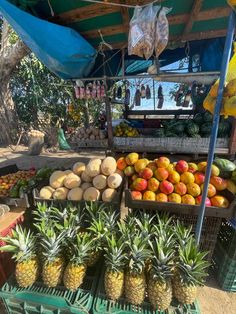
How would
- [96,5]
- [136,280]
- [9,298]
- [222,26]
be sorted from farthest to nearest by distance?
1. [222,26]
2. [96,5]
3. [9,298]
4. [136,280]

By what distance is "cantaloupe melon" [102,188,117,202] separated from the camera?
2.52 m

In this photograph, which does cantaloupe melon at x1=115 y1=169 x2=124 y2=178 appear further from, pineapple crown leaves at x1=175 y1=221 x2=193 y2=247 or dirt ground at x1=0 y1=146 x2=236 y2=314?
dirt ground at x1=0 y1=146 x2=236 y2=314

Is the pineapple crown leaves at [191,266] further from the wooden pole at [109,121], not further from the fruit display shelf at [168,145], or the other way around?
the wooden pole at [109,121]

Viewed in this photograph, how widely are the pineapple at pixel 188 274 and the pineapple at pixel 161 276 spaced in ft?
0.26

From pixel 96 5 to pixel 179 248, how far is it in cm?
307

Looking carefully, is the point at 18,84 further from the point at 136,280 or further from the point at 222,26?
the point at 136,280

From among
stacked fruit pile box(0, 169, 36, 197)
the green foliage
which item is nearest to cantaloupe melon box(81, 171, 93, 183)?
stacked fruit pile box(0, 169, 36, 197)

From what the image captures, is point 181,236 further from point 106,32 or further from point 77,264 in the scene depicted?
point 106,32

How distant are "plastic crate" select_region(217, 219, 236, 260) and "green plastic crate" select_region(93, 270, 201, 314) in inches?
34.2

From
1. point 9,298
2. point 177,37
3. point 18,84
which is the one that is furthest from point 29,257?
point 18,84

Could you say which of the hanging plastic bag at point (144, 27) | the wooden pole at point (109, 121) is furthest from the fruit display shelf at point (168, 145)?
the hanging plastic bag at point (144, 27)

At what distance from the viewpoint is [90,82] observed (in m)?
4.34

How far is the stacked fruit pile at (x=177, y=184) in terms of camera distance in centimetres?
225

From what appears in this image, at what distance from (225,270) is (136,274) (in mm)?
1316
